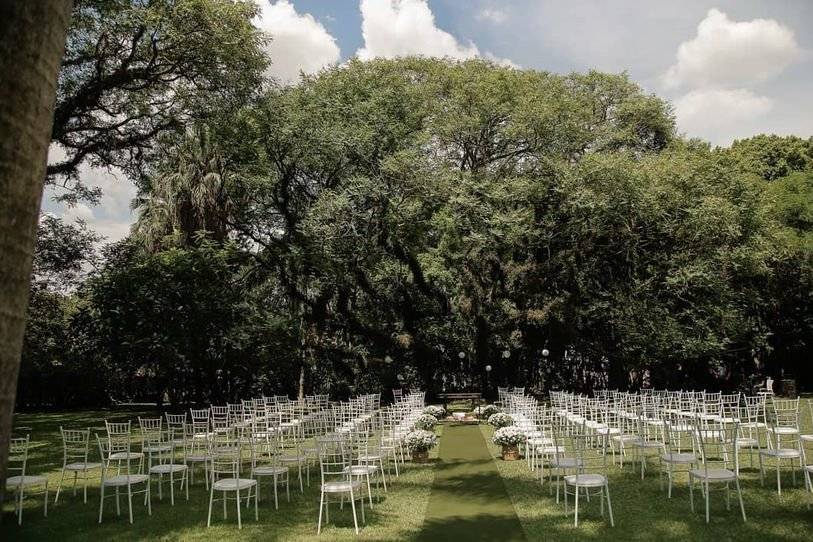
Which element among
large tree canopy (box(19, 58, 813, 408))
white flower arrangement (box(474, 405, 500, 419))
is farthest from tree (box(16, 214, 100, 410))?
white flower arrangement (box(474, 405, 500, 419))

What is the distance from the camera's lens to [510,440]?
11586 millimetres

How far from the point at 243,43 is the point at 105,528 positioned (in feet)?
45.2

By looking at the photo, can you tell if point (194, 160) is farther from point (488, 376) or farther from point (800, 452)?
point (800, 452)

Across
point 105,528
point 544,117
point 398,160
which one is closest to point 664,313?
point 544,117

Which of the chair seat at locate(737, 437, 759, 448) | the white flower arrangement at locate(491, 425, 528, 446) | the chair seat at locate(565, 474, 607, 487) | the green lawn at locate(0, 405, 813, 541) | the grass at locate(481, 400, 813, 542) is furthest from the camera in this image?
the white flower arrangement at locate(491, 425, 528, 446)

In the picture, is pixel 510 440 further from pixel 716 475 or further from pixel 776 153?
pixel 776 153

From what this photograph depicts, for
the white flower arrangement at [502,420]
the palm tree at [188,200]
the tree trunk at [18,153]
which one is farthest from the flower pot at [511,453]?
the palm tree at [188,200]

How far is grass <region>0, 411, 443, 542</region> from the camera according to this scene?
279 inches

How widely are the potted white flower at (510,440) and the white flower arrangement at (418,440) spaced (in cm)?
135

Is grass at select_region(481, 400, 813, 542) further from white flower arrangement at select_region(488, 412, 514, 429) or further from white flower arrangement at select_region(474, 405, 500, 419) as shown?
white flower arrangement at select_region(474, 405, 500, 419)

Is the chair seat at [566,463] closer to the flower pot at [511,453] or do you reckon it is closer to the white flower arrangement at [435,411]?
the flower pot at [511,453]

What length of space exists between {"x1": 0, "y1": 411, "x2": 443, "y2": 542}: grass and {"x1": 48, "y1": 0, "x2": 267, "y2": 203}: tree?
10.8 metres

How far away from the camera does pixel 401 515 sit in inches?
308

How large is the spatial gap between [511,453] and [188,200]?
16912mm
